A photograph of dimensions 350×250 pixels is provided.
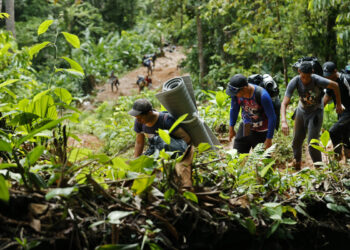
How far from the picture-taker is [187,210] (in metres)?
1.47

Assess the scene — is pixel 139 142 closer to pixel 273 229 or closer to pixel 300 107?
pixel 300 107

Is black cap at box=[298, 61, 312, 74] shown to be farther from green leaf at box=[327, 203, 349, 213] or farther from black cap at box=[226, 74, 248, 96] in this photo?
green leaf at box=[327, 203, 349, 213]

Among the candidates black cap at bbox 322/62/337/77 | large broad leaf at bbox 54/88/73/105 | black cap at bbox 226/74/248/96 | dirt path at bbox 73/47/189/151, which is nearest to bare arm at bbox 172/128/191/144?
black cap at bbox 226/74/248/96

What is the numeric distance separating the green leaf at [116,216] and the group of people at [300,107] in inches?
115

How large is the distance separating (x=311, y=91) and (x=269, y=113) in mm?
777

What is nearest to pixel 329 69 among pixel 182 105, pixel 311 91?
pixel 311 91

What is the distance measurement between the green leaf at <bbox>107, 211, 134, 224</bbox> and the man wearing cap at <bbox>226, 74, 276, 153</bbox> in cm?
293

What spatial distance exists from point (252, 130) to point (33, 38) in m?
20.6

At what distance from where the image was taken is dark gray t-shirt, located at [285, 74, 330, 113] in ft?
14.2

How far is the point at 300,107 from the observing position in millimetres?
4707

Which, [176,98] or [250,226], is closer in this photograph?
[250,226]

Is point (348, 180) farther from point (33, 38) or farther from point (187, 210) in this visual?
point (33, 38)

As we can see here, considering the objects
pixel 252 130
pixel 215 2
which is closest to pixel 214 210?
pixel 252 130

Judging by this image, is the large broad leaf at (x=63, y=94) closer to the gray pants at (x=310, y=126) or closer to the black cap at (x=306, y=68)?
the black cap at (x=306, y=68)
